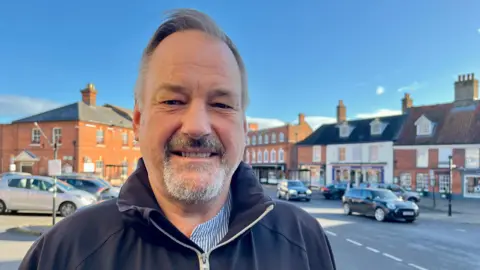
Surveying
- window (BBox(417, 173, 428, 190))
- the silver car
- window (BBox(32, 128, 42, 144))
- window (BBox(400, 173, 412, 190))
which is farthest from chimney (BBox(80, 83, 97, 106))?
window (BBox(417, 173, 428, 190))

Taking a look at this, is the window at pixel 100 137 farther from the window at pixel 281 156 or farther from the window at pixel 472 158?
the window at pixel 472 158

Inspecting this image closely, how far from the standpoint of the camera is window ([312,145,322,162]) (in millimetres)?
41250

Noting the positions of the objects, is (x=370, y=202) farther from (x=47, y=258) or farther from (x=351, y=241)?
(x=47, y=258)

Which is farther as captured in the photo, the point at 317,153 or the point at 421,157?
the point at 317,153

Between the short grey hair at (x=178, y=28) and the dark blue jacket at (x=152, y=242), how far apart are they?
0.49m

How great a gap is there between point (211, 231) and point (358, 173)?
37.3m

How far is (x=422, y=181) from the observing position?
30141 millimetres

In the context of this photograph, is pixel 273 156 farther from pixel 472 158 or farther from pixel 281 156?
pixel 472 158

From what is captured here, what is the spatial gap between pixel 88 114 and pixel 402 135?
31852mm

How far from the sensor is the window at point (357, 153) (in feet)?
119

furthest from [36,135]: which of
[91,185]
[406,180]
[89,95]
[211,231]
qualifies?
[211,231]

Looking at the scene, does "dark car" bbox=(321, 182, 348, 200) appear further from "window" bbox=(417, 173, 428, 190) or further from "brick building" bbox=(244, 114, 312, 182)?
"brick building" bbox=(244, 114, 312, 182)

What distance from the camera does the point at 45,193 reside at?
14.9 m

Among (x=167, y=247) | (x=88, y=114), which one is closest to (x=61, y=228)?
(x=167, y=247)
